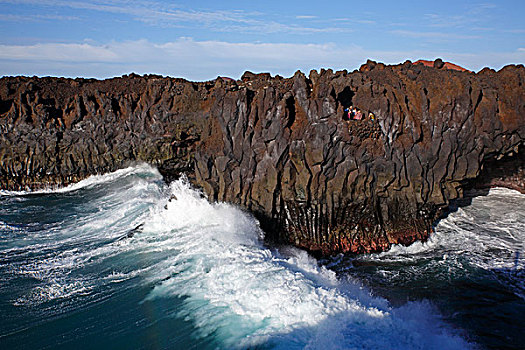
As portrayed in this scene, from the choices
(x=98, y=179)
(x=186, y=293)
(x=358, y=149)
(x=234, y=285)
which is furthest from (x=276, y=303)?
(x=98, y=179)

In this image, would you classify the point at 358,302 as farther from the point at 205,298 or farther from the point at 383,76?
the point at 383,76

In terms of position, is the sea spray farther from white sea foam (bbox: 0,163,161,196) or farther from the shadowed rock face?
white sea foam (bbox: 0,163,161,196)

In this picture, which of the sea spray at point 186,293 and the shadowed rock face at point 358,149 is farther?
the shadowed rock face at point 358,149

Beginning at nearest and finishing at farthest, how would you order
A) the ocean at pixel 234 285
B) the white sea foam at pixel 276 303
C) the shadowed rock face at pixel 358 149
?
the white sea foam at pixel 276 303
the ocean at pixel 234 285
the shadowed rock face at pixel 358 149

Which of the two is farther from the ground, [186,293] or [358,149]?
[358,149]

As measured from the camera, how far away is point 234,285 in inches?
196

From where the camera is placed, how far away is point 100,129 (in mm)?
11156

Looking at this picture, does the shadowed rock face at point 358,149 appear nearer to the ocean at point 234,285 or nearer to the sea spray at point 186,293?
the ocean at point 234,285

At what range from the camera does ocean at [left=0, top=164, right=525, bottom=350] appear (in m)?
4.18

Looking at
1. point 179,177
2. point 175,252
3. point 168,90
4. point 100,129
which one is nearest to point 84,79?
point 100,129

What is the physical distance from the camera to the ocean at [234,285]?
13.7 feet

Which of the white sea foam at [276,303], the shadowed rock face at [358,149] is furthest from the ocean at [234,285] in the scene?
the shadowed rock face at [358,149]

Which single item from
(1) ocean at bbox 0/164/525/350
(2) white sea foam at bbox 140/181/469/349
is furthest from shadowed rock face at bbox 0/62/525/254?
(2) white sea foam at bbox 140/181/469/349

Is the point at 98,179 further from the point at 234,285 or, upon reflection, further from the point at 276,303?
the point at 276,303
